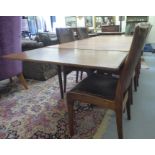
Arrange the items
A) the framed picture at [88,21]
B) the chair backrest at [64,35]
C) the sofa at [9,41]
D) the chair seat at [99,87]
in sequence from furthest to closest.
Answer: the framed picture at [88,21] < the chair backrest at [64,35] < the sofa at [9,41] < the chair seat at [99,87]

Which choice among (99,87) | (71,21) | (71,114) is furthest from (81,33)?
(71,21)

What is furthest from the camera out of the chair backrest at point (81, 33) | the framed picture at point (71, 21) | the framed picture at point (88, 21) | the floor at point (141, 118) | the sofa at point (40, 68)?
the framed picture at point (71, 21)

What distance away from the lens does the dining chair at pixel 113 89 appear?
1.16 metres

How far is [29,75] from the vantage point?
3.05 meters

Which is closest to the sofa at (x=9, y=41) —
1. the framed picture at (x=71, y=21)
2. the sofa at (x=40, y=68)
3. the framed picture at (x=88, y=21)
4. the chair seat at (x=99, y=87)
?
the sofa at (x=40, y=68)

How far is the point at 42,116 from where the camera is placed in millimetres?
1871

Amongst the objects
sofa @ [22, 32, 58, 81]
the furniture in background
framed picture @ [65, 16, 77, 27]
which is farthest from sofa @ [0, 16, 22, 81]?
framed picture @ [65, 16, 77, 27]

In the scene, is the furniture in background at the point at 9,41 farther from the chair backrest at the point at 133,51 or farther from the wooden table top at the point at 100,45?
the chair backrest at the point at 133,51

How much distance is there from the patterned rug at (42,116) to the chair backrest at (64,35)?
0.76m

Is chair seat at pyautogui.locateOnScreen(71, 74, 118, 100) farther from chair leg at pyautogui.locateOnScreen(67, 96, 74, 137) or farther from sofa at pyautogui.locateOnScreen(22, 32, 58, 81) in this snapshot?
sofa at pyautogui.locateOnScreen(22, 32, 58, 81)

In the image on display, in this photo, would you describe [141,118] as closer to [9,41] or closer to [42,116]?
[42,116]

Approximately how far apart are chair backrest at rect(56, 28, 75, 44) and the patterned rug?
30.0 inches

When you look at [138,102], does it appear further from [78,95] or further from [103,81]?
[78,95]
